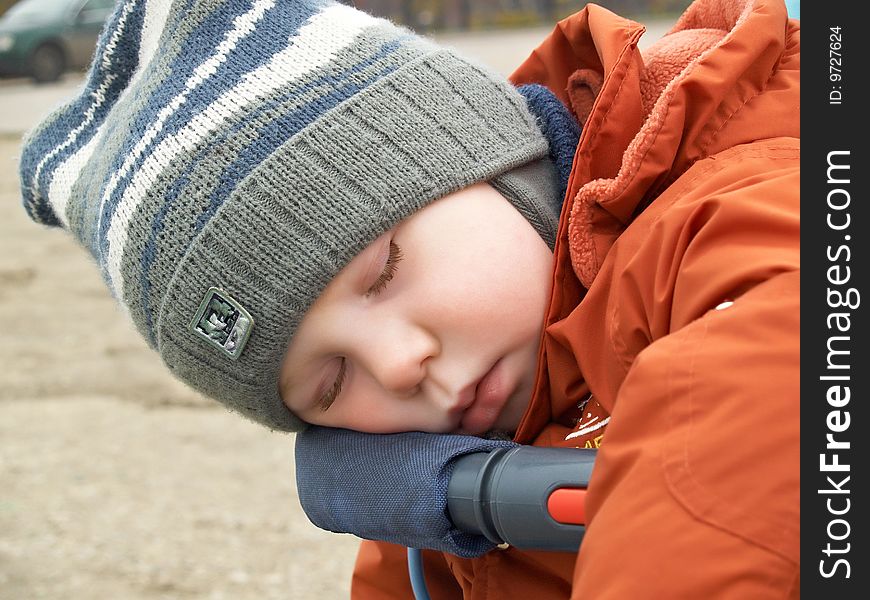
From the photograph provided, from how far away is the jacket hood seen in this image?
1.06m

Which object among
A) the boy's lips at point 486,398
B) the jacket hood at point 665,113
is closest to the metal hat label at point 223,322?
Answer: the boy's lips at point 486,398

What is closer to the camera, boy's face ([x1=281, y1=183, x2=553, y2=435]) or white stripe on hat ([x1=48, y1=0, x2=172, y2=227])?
boy's face ([x1=281, y1=183, x2=553, y2=435])

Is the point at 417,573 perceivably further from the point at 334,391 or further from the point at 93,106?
the point at 93,106

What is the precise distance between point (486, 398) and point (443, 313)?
0.38 feet

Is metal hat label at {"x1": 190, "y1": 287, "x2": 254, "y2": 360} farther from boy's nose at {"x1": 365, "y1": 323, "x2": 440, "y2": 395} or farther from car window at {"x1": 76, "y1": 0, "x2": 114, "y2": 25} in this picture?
car window at {"x1": 76, "y1": 0, "x2": 114, "y2": 25}

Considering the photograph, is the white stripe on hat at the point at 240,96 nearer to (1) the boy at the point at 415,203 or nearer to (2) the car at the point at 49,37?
(1) the boy at the point at 415,203

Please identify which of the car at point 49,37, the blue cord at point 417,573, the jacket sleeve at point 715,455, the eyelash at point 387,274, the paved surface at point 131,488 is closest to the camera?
the jacket sleeve at point 715,455

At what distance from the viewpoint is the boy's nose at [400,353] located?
1.14 meters

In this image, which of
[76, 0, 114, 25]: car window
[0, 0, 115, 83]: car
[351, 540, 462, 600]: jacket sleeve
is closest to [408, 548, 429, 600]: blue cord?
[351, 540, 462, 600]: jacket sleeve

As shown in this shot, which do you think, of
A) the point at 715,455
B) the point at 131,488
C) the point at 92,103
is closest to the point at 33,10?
the point at 131,488

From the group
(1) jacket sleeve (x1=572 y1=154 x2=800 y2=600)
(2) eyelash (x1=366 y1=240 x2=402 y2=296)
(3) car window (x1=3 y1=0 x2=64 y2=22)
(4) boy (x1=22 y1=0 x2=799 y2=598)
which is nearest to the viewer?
(1) jacket sleeve (x1=572 y1=154 x2=800 y2=600)

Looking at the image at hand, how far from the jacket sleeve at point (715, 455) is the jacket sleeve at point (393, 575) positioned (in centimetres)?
67

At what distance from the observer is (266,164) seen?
1.18 metres
